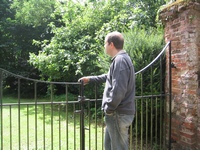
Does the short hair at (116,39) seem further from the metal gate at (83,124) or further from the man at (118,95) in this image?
the metal gate at (83,124)

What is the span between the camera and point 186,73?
2938 mm

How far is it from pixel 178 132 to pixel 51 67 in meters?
4.49

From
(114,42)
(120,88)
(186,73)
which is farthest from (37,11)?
(120,88)

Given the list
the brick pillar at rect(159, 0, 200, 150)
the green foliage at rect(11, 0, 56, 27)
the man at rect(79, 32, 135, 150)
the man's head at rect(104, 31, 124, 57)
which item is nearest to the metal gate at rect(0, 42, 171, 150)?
the brick pillar at rect(159, 0, 200, 150)

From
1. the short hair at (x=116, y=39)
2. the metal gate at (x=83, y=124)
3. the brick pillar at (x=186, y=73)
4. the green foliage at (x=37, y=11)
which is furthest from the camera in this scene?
the green foliage at (x=37, y=11)

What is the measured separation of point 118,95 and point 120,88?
7 centimetres

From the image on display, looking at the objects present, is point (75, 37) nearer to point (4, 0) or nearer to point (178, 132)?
point (178, 132)

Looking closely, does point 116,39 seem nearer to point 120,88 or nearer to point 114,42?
point 114,42

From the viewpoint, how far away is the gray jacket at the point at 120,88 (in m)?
1.81

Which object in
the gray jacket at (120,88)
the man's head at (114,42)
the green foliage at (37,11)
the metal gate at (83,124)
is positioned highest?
the green foliage at (37,11)

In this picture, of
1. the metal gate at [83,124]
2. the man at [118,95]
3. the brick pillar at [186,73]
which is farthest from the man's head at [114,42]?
the brick pillar at [186,73]

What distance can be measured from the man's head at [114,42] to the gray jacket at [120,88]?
8 cm

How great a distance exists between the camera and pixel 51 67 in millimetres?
6434

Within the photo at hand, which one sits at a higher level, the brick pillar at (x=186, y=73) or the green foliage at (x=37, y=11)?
the green foliage at (x=37, y=11)
